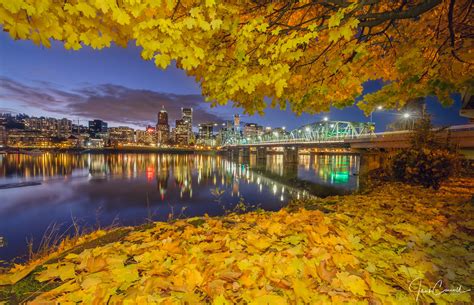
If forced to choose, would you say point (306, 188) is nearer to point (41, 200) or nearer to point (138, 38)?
point (41, 200)

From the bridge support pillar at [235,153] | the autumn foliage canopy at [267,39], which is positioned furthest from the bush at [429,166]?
the bridge support pillar at [235,153]

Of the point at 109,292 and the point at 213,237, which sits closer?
the point at 109,292

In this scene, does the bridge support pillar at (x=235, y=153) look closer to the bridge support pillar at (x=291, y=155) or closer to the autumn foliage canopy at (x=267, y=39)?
the bridge support pillar at (x=291, y=155)

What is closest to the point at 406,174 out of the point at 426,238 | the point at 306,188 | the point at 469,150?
the point at 469,150

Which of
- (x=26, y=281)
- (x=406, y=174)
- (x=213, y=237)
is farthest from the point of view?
(x=406, y=174)

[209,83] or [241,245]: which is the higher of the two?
[209,83]

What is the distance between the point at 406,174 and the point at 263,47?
37.6 ft

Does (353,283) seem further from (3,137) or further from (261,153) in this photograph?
(3,137)

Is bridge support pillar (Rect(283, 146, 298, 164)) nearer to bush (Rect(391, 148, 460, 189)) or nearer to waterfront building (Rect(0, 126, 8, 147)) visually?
bush (Rect(391, 148, 460, 189))

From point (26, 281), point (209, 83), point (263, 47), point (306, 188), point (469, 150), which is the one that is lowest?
point (306, 188)

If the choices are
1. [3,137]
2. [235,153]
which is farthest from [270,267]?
[3,137]

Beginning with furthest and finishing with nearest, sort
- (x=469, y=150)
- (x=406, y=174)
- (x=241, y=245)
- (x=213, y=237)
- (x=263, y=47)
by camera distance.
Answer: (x=469, y=150)
(x=406, y=174)
(x=263, y=47)
(x=213, y=237)
(x=241, y=245)

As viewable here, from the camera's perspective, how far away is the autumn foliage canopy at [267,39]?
2909mm

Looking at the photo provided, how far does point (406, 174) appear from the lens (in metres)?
11.9
